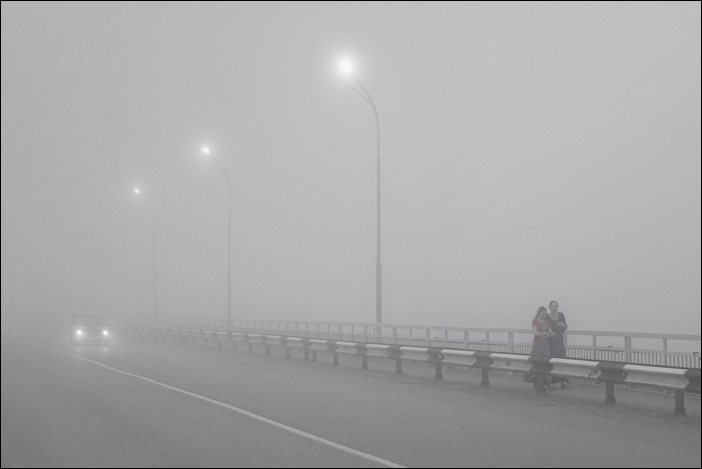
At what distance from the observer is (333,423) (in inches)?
501

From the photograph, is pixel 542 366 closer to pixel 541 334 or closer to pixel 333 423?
pixel 541 334

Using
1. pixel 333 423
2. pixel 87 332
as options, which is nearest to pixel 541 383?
pixel 333 423

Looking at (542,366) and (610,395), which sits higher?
(542,366)

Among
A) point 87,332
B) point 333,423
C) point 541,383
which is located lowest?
point 87,332

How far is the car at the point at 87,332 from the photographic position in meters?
43.4

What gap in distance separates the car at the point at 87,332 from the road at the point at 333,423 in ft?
73.7

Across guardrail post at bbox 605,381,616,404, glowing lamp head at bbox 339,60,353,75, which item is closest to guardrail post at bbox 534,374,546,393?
guardrail post at bbox 605,381,616,404

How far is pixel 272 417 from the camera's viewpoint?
13.4 meters

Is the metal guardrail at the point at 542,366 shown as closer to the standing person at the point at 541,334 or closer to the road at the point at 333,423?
the road at the point at 333,423

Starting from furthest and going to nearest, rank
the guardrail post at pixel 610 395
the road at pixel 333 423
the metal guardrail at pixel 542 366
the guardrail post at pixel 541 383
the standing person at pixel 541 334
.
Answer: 1. the standing person at pixel 541 334
2. the guardrail post at pixel 541 383
3. the guardrail post at pixel 610 395
4. the metal guardrail at pixel 542 366
5. the road at pixel 333 423

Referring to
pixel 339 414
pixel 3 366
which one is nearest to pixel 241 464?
pixel 339 414

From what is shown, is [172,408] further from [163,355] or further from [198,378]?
[163,355]

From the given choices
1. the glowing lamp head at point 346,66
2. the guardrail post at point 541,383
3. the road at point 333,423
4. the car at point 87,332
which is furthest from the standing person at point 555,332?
the car at point 87,332

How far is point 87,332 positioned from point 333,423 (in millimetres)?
33495
